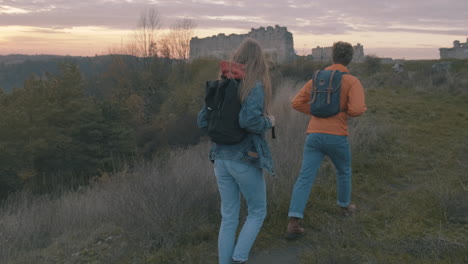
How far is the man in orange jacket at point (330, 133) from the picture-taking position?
3736mm

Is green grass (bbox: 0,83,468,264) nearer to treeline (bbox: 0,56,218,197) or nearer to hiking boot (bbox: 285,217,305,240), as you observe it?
hiking boot (bbox: 285,217,305,240)

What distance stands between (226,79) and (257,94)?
246mm

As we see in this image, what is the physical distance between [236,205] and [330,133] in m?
1.26

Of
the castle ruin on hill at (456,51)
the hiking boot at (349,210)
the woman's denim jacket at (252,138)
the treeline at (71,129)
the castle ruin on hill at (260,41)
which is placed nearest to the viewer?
the woman's denim jacket at (252,138)

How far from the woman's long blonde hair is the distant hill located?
143 feet

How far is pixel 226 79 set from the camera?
9.30ft

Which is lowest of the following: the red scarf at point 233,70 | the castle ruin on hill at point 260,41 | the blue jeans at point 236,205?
the blue jeans at point 236,205

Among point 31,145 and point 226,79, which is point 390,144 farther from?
point 31,145

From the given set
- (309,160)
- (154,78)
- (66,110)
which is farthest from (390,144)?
(154,78)

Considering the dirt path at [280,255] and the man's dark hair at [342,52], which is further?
the man's dark hair at [342,52]

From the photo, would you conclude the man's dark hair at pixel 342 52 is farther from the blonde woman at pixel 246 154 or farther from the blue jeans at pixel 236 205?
the blue jeans at pixel 236 205

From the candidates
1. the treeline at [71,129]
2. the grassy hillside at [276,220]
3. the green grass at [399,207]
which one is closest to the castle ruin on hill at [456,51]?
the treeline at [71,129]

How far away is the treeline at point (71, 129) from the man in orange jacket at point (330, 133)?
1693 cm

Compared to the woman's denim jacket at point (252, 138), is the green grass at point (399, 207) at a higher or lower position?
lower
